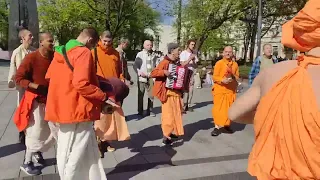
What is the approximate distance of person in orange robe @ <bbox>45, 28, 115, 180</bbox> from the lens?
12.9 ft

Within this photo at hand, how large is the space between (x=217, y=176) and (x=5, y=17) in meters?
56.8

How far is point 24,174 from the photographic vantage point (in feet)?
16.2

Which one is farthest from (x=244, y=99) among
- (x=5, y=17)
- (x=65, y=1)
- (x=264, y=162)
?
(x=5, y=17)

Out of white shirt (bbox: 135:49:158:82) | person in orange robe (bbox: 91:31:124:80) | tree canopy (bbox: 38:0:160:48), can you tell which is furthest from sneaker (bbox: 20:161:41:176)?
tree canopy (bbox: 38:0:160:48)

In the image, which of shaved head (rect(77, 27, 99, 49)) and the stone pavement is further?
the stone pavement

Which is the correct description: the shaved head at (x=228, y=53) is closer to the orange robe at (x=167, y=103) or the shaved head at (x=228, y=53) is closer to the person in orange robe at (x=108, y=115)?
the orange robe at (x=167, y=103)

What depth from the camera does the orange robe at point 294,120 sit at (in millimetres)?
1701

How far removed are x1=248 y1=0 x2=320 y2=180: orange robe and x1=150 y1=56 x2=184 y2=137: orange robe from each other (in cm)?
470

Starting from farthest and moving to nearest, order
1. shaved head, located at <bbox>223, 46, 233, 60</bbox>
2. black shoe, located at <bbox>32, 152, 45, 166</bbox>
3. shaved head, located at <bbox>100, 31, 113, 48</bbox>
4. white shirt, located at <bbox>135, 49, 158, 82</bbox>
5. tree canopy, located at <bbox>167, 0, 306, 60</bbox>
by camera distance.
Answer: tree canopy, located at <bbox>167, 0, 306, 60</bbox>, white shirt, located at <bbox>135, 49, 158, 82</bbox>, shaved head, located at <bbox>223, 46, 233, 60</bbox>, shaved head, located at <bbox>100, 31, 113, 48</bbox>, black shoe, located at <bbox>32, 152, 45, 166</bbox>

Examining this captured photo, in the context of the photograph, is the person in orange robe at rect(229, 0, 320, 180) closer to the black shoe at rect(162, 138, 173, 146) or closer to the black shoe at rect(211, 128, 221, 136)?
the black shoe at rect(162, 138, 173, 146)

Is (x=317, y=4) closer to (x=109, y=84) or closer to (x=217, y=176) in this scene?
(x=109, y=84)

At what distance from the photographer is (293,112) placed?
68.4 inches

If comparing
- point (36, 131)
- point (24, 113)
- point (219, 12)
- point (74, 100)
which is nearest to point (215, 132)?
point (36, 131)

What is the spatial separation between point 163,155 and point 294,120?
451 cm
